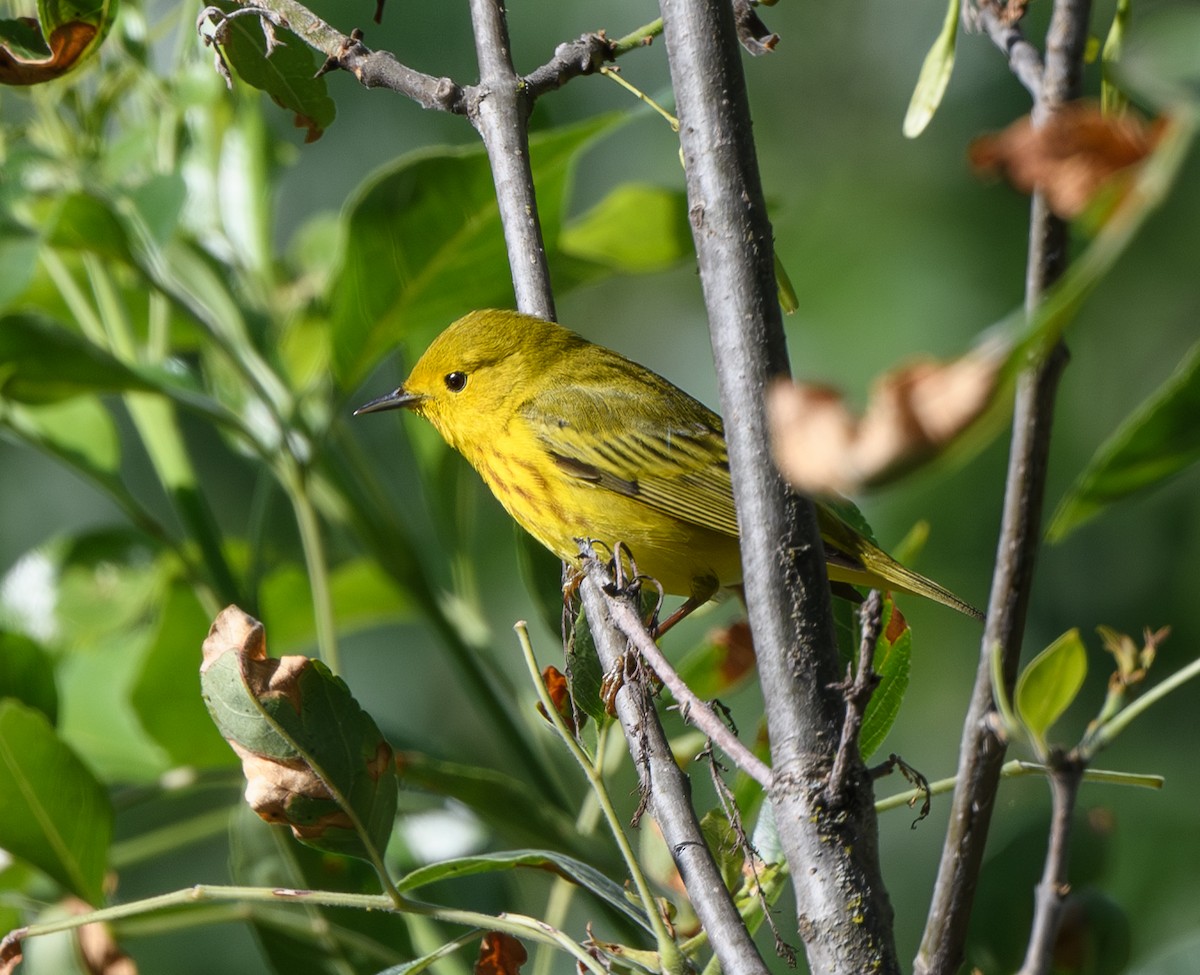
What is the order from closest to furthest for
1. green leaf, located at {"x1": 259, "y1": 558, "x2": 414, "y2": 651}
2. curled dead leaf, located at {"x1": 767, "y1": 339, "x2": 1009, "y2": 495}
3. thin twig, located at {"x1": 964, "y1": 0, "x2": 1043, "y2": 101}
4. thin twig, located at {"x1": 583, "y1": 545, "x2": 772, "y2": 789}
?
curled dead leaf, located at {"x1": 767, "y1": 339, "x2": 1009, "y2": 495}
thin twig, located at {"x1": 583, "y1": 545, "x2": 772, "y2": 789}
thin twig, located at {"x1": 964, "y1": 0, "x2": 1043, "y2": 101}
green leaf, located at {"x1": 259, "y1": 558, "x2": 414, "y2": 651}

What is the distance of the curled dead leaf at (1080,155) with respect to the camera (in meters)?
0.58

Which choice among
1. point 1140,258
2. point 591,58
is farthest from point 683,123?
point 1140,258

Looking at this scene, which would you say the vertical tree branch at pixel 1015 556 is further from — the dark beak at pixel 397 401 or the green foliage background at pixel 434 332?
the dark beak at pixel 397 401

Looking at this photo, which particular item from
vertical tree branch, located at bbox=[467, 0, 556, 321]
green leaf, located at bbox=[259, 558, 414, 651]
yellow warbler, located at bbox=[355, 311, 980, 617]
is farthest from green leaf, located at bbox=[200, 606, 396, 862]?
green leaf, located at bbox=[259, 558, 414, 651]

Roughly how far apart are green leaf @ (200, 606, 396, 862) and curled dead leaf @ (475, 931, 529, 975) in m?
0.14

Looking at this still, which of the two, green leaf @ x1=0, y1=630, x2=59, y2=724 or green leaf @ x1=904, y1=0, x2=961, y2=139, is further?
green leaf @ x1=0, y1=630, x2=59, y2=724

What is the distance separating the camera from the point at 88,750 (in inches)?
96.6

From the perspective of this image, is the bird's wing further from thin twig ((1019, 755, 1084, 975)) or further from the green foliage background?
thin twig ((1019, 755, 1084, 975))

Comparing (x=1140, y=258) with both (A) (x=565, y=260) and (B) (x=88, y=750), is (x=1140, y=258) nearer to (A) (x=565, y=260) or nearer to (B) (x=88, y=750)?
(A) (x=565, y=260)

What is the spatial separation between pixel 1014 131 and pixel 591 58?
0.92m

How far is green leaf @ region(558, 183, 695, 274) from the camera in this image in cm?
235

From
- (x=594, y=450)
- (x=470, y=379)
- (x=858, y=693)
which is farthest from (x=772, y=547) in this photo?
(x=470, y=379)

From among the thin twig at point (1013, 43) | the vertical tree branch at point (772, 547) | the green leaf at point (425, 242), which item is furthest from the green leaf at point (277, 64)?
the thin twig at point (1013, 43)

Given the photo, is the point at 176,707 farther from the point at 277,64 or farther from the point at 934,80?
the point at 934,80
